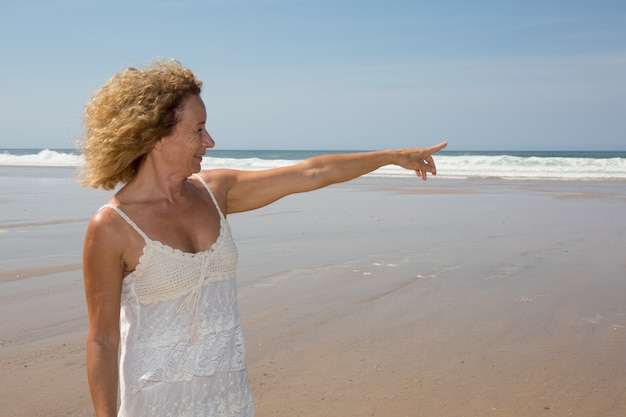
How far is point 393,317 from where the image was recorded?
238 inches

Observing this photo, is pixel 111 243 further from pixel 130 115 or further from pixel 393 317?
pixel 393 317

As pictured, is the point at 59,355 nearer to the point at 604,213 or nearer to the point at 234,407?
the point at 234,407

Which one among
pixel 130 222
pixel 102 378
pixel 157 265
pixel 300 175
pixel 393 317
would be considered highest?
pixel 300 175

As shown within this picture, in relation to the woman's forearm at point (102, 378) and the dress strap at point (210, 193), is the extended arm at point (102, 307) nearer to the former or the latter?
the woman's forearm at point (102, 378)

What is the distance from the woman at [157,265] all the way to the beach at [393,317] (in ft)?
6.58

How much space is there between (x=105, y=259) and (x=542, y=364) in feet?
11.9

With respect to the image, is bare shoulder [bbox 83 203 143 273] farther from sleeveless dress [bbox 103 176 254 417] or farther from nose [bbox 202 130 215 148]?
nose [bbox 202 130 215 148]

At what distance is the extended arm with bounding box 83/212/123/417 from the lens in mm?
2164

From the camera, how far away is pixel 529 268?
313 inches

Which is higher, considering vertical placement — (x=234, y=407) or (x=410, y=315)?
(x=234, y=407)

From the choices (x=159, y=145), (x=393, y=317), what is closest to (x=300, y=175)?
(x=159, y=145)

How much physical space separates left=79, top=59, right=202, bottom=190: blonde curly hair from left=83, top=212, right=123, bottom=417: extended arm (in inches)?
10.7

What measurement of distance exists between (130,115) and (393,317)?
Answer: 410 centimetres

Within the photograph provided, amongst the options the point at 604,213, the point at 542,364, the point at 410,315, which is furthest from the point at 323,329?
the point at 604,213
